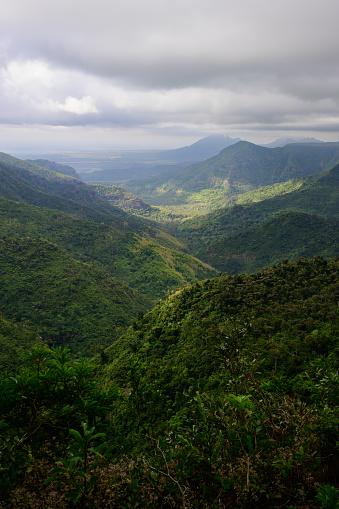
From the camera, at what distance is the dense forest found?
16.5ft

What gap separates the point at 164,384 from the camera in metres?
35.0

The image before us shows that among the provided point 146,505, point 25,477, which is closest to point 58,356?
point 25,477

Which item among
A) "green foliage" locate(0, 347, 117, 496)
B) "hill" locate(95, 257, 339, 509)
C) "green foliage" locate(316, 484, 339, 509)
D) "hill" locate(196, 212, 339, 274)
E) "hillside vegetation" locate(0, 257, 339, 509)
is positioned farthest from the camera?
"hill" locate(196, 212, 339, 274)

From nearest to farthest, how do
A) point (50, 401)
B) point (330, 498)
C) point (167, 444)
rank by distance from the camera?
1. point (330, 498)
2. point (167, 444)
3. point (50, 401)

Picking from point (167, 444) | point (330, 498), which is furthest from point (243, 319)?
point (330, 498)

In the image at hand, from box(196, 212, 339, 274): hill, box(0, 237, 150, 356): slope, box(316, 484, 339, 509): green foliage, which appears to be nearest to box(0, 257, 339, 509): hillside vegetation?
box(316, 484, 339, 509): green foliage

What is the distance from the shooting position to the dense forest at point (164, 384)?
5043mm

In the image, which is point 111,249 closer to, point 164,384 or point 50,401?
point 164,384

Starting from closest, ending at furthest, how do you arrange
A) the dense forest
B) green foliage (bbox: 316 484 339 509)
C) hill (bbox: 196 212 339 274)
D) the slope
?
green foliage (bbox: 316 484 339 509) → the dense forest → the slope → hill (bbox: 196 212 339 274)

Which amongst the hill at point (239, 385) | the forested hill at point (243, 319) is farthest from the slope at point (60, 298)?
the forested hill at point (243, 319)

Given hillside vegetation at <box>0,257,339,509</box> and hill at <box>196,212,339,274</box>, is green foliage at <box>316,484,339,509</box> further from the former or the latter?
hill at <box>196,212,339,274</box>

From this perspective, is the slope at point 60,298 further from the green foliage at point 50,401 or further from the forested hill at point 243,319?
the green foliage at point 50,401

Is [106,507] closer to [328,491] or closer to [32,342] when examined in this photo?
[328,491]

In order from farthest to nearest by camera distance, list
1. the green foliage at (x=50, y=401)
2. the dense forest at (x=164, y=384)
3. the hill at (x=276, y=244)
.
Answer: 1. the hill at (x=276, y=244)
2. the green foliage at (x=50, y=401)
3. the dense forest at (x=164, y=384)
